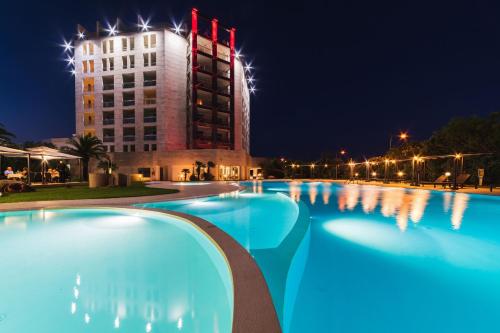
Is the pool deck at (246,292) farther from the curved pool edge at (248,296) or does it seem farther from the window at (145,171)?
the window at (145,171)

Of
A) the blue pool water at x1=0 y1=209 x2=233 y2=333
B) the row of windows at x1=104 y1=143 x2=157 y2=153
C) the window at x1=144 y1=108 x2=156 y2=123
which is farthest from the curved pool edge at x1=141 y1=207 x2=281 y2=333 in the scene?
the window at x1=144 y1=108 x2=156 y2=123

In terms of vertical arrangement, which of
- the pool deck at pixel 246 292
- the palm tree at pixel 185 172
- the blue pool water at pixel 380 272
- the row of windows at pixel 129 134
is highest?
the row of windows at pixel 129 134

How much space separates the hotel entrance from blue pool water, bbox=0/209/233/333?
24.0 m

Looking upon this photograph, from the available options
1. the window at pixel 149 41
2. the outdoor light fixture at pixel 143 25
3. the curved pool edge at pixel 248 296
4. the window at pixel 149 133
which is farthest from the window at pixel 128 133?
the curved pool edge at pixel 248 296

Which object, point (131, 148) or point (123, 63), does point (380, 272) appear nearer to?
point (131, 148)

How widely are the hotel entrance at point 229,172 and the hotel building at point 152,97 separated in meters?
0.14

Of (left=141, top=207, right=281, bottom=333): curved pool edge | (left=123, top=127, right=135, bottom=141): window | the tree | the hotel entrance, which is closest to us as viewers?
(left=141, top=207, right=281, bottom=333): curved pool edge

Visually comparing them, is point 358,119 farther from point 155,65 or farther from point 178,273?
point 178,273

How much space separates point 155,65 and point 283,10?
125 ft

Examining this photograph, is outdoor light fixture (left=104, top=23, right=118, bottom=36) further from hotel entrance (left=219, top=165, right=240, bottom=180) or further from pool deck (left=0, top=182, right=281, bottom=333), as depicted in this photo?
pool deck (left=0, top=182, right=281, bottom=333)

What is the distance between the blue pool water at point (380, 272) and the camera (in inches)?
98.0

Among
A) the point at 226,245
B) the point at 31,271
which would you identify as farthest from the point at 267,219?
the point at 31,271

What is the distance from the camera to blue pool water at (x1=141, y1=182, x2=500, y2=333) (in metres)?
2.49

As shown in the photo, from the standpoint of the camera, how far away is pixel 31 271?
365 cm
